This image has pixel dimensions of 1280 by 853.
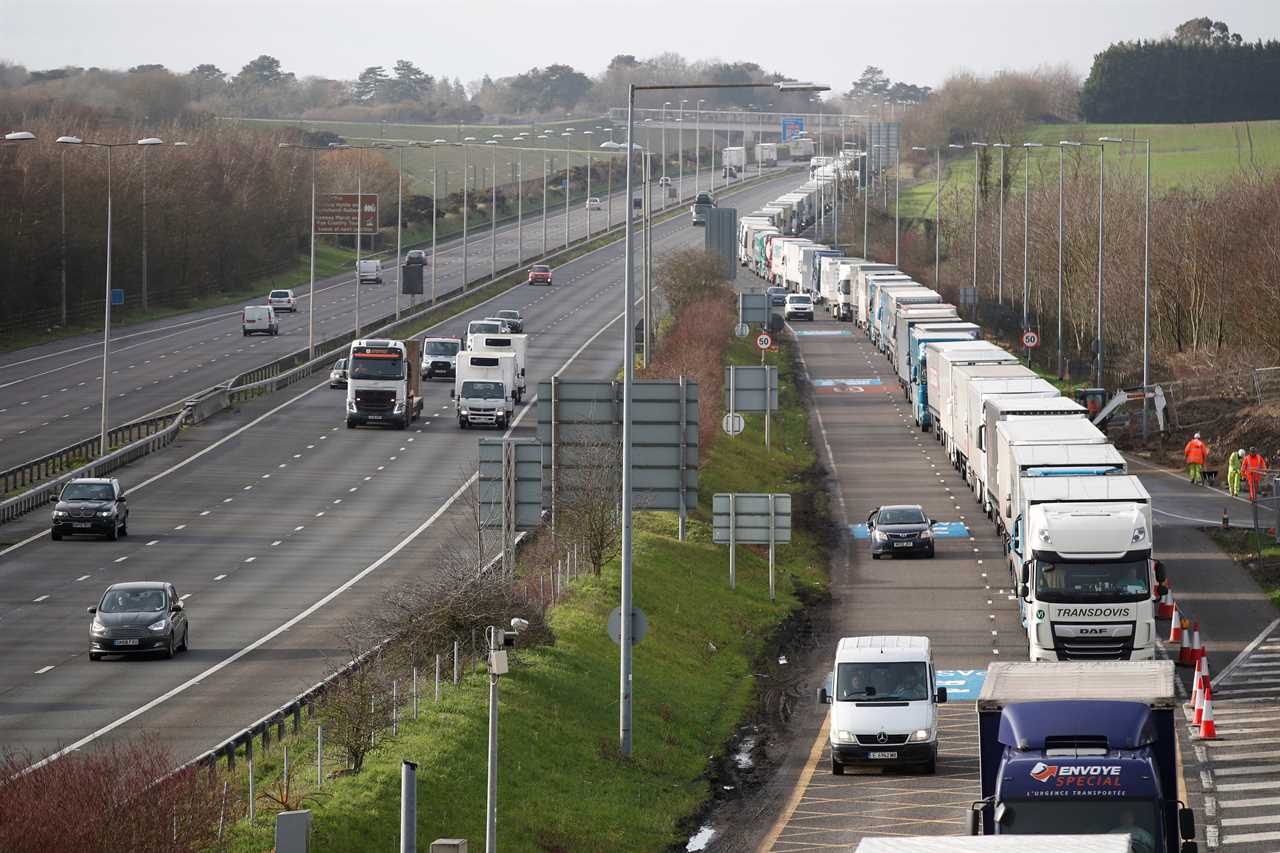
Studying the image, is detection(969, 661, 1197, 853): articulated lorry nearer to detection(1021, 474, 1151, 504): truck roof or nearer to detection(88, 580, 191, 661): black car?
detection(1021, 474, 1151, 504): truck roof

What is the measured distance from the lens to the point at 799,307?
108 metres

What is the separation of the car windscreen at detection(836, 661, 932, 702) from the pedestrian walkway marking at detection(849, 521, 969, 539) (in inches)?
837

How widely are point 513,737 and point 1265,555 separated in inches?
1054

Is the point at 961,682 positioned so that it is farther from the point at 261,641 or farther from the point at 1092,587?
the point at 261,641

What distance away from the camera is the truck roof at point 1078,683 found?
65.9 feet

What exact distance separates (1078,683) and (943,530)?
103 ft

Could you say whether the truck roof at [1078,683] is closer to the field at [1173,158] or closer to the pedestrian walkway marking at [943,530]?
the pedestrian walkway marking at [943,530]

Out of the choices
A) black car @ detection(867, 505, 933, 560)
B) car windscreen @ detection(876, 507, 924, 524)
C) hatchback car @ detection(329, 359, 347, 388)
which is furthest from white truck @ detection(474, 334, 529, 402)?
black car @ detection(867, 505, 933, 560)

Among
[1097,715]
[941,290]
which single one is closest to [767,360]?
[941,290]

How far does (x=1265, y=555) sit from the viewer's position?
4859 centimetres

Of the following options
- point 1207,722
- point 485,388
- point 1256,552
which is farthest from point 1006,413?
point 485,388

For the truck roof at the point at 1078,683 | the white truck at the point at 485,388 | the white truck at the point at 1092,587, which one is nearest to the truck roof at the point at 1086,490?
the white truck at the point at 1092,587

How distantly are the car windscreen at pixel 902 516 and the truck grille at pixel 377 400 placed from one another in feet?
83.6

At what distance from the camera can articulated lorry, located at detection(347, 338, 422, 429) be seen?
229ft
